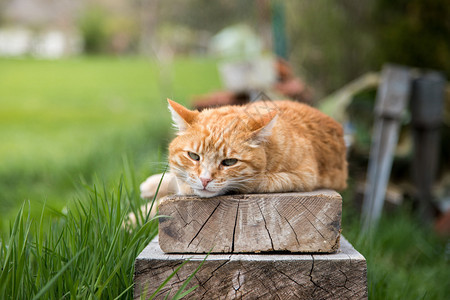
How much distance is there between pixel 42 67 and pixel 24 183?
13661mm

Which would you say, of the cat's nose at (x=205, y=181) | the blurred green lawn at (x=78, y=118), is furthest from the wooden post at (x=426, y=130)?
the cat's nose at (x=205, y=181)

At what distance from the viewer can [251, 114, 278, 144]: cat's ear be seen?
1916 millimetres

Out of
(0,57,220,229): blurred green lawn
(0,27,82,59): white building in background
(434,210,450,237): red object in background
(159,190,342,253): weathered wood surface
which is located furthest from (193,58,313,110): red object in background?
(0,27,82,59): white building in background

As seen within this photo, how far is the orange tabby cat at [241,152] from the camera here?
1911mm

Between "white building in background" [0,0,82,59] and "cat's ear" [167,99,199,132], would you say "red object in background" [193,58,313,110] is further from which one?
"white building in background" [0,0,82,59]

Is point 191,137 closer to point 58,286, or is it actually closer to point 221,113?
point 221,113

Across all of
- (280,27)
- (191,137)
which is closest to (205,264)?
(191,137)

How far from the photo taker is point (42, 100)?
46.5 feet

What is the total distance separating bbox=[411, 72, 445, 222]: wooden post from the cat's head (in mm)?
3493

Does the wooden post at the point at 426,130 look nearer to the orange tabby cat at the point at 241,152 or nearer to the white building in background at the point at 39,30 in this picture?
the orange tabby cat at the point at 241,152

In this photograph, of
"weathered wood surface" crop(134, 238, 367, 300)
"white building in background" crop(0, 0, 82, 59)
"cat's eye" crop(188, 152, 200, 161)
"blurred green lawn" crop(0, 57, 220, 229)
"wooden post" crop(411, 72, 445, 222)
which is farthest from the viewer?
"white building in background" crop(0, 0, 82, 59)

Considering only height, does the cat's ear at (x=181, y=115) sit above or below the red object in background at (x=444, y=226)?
above

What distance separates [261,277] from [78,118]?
37.6 ft

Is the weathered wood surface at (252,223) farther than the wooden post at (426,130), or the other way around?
the wooden post at (426,130)
